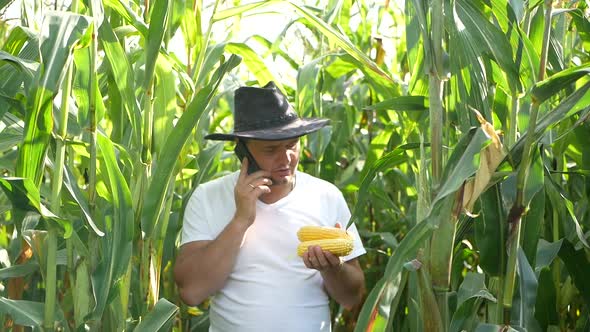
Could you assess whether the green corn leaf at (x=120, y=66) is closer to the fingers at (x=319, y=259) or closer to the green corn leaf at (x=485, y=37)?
the fingers at (x=319, y=259)

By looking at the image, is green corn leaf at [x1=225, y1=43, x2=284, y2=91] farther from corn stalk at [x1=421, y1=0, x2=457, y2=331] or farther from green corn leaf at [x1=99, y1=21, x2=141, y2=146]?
corn stalk at [x1=421, y1=0, x2=457, y2=331]

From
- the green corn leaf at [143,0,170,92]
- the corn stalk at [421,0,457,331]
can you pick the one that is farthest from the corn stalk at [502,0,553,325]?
the green corn leaf at [143,0,170,92]

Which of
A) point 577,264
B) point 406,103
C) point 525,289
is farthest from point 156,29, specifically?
point 577,264

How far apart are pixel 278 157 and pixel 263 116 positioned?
0.16 meters

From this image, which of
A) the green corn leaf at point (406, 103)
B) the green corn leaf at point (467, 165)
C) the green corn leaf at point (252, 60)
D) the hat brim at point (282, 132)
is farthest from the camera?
the green corn leaf at point (252, 60)

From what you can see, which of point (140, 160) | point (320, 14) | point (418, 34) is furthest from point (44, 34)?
point (320, 14)

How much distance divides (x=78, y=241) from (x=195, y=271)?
42 centimetres

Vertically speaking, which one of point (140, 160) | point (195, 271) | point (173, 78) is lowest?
point (195, 271)

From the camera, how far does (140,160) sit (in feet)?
7.95

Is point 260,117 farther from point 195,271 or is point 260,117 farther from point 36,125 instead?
point 36,125

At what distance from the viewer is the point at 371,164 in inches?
99.9

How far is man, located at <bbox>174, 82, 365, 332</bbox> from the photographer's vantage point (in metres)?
2.60

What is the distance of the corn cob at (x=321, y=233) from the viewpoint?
8.26ft

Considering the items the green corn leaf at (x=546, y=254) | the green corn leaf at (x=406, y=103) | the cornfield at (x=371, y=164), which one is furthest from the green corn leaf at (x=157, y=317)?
the green corn leaf at (x=546, y=254)
